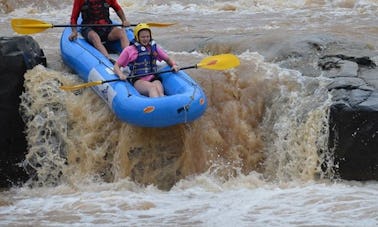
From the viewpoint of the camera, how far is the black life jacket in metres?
7.45

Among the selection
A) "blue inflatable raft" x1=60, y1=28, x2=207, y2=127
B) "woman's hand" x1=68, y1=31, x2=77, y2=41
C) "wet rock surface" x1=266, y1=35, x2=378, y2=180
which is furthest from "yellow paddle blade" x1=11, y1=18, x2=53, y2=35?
"wet rock surface" x1=266, y1=35, x2=378, y2=180

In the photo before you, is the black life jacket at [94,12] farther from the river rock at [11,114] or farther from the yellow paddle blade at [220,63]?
the yellow paddle blade at [220,63]

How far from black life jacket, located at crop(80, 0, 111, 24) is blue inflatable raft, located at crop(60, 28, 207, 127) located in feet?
2.67

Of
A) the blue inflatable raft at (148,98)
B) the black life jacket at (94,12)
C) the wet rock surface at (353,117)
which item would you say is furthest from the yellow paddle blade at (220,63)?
the black life jacket at (94,12)

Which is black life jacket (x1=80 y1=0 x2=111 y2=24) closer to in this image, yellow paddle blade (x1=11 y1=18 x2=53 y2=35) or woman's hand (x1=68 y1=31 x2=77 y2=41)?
woman's hand (x1=68 y1=31 x2=77 y2=41)

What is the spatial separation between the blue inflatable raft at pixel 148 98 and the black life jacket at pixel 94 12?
2.67ft

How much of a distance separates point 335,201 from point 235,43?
307cm

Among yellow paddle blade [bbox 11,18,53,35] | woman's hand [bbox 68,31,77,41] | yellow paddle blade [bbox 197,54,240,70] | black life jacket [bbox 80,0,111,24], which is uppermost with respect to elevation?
black life jacket [bbox 80,0,111,24]

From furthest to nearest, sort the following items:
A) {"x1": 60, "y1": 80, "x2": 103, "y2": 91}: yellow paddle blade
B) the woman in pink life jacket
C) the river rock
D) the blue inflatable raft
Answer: the river rock, the woman in pink life jacket, {"x1": 60, "y1": 80, "x2": 103, "y2": 91}: yellow paddle blade, the blue inflatable raft

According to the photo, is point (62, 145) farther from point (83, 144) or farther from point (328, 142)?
point (328, 142)

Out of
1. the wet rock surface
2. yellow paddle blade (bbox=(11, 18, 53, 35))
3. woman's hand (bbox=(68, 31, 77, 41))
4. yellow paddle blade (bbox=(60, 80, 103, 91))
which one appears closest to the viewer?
the wet rock surface

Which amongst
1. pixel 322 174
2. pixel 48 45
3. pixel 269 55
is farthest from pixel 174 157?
pixel 48 45

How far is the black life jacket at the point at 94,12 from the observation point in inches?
293

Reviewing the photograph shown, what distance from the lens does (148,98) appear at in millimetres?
5805
